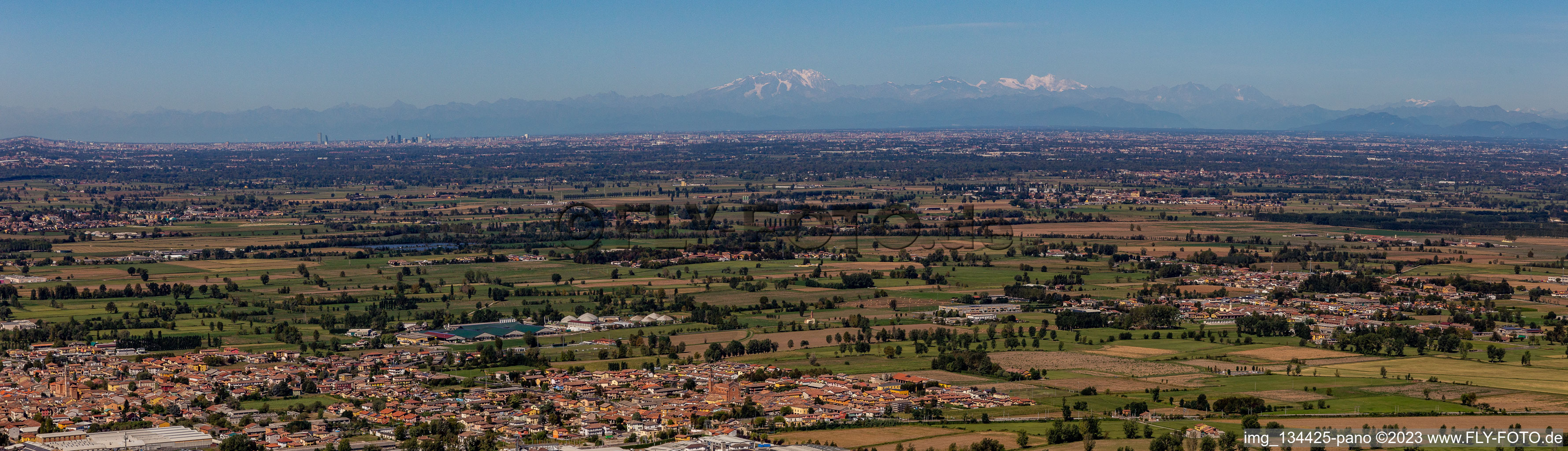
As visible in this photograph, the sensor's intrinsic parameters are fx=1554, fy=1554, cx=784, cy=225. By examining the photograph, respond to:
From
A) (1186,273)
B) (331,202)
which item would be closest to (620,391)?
(1186,273)

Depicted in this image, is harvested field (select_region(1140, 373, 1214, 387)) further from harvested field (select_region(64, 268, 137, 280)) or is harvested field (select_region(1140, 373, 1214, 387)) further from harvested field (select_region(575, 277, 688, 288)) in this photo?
harvested field (select_region(64, 268, 137, 280))

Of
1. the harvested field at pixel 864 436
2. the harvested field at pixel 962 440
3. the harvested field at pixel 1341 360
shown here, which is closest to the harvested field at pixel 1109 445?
the harvested field at pixel 962 440

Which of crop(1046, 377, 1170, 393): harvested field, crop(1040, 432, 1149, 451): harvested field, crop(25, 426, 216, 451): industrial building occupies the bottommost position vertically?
crop(1046, 377, 1170, 393): harvested field

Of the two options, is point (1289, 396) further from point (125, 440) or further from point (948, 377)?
Result: point (125, 440)

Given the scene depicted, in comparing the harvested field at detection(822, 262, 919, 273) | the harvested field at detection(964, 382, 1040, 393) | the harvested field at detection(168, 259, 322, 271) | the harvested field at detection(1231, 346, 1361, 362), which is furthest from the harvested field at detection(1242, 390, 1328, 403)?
the harvested field at detection(168, 259, 322, 271)

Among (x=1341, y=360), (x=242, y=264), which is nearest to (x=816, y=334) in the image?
(x=1341, y=360)
